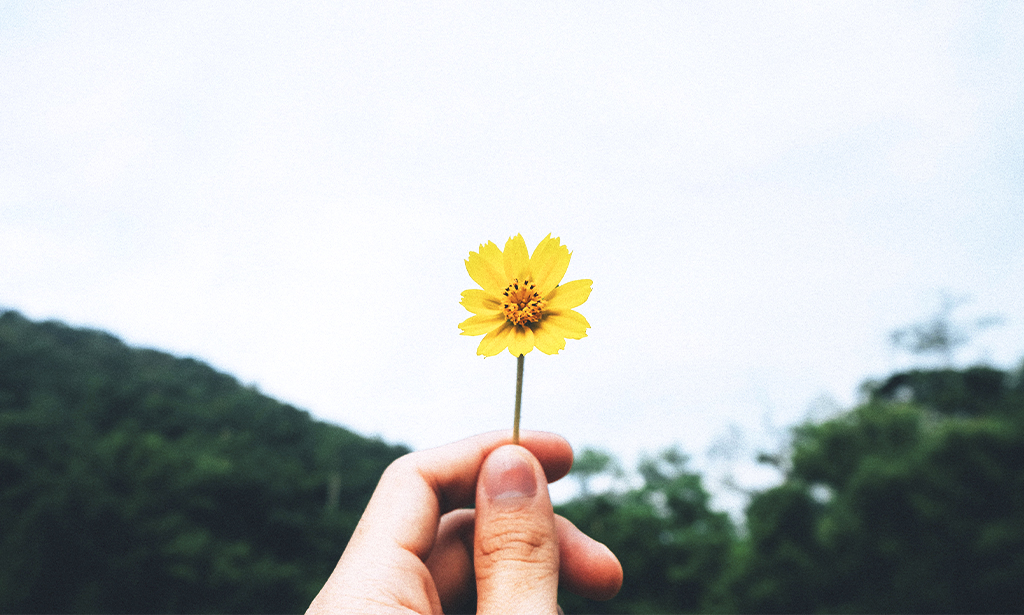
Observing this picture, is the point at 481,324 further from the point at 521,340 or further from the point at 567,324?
the point at 567,324

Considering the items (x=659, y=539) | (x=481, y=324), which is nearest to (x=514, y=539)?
(x=481, y=324)

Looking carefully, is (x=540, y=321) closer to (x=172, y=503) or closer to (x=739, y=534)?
(x=172, y=503)

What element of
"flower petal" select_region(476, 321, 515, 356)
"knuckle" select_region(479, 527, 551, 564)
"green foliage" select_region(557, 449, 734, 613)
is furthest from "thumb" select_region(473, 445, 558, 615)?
"green foliage" select_region(557, 449, 734, 613)

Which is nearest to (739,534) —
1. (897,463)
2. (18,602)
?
(897,463)

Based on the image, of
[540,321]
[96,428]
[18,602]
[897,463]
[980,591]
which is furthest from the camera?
[96,428]

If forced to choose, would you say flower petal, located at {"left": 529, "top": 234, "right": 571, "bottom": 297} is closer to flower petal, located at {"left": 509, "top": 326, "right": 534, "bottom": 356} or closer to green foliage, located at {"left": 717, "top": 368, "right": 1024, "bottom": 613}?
flower petal, located at {"left": 509, "top": 326, "right": 534, "bottom": 356}

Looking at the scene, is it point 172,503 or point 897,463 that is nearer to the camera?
point 897,463

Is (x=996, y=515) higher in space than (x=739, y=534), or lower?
lower

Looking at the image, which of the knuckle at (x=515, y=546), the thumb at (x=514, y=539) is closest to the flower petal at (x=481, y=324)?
the thumb at (x=514, y=539)
